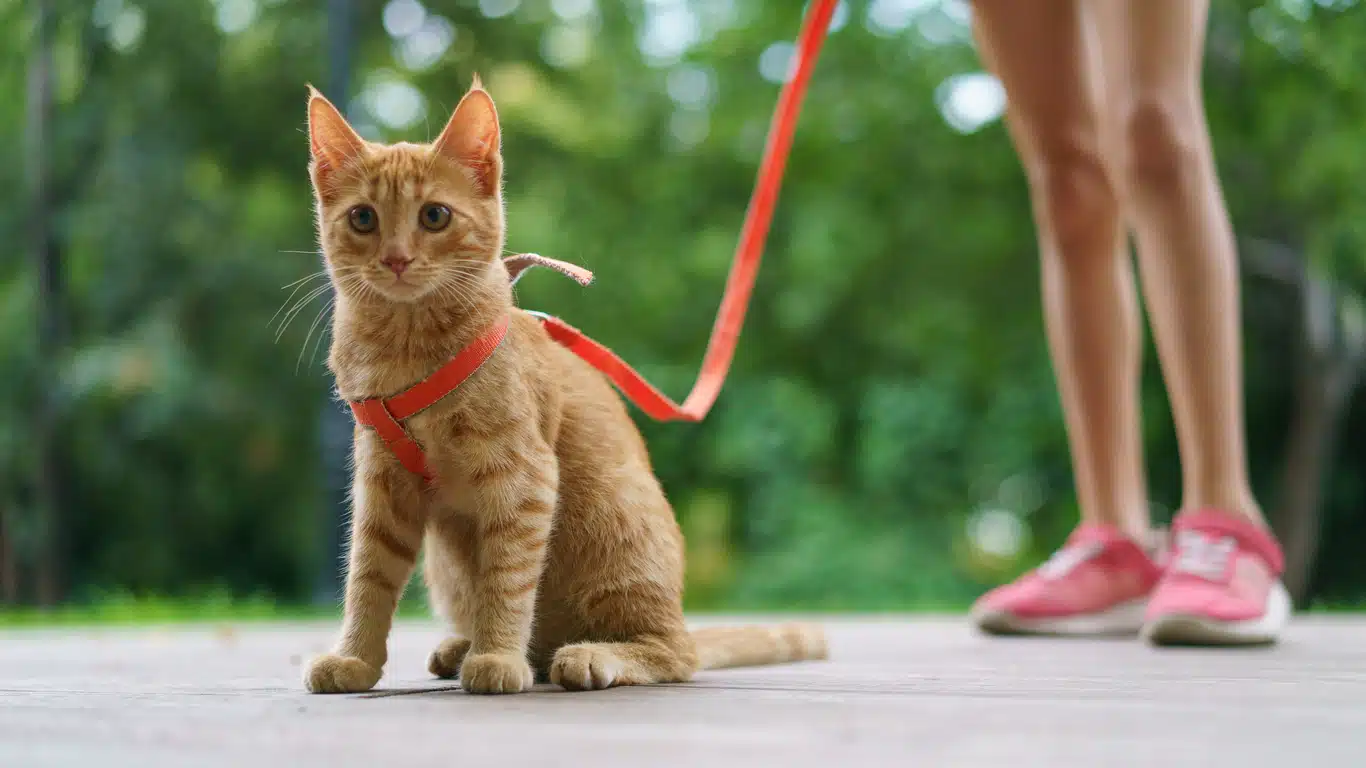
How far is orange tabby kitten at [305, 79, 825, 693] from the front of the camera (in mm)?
1527

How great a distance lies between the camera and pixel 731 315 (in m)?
2.09

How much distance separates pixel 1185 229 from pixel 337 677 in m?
1.70

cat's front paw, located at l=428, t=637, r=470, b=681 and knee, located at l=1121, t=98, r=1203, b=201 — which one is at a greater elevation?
knee, located at l=1121, t=98, r=1203, b=201

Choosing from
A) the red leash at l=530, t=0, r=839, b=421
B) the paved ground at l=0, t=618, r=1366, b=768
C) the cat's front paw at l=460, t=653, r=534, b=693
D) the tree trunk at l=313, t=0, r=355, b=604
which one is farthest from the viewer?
the tree trunk at l=313, t=0, r=355, b=604

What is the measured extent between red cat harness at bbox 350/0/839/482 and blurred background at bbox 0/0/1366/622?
5.12m

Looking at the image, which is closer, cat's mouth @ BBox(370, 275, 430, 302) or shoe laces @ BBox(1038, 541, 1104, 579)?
cat's mouth @ BBox(370, 275, 430, 302)

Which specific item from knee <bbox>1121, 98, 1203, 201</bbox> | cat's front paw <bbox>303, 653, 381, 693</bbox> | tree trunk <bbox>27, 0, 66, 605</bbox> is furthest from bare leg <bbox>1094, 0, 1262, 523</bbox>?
tree trunk <bbox>27, 0, 66, 605</bbox>

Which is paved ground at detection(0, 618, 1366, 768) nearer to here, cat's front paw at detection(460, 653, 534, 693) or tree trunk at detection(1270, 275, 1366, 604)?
cat's front paw at detection(460, 653, 534, 693)

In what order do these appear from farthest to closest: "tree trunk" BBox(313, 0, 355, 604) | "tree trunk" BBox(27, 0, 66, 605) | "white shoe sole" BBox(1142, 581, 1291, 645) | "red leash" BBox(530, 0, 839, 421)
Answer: "tree trunk" BBox(27, 0, 66, 605), "tree trunk" BBox(313, 0, 355, 604), "white shoe sole" BBox(1142, 581, 1291, 645), "red leash" BBox(530, 0, 839, 421)

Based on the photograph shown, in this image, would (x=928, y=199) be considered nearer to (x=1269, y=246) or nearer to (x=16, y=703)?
(x=1269, y=246)

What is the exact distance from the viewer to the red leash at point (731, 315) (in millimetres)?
1872

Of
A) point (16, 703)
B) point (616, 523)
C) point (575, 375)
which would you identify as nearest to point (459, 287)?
point (575, 375)

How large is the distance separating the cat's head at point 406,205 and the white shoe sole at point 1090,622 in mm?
1484

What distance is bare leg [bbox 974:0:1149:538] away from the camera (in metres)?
2.57
